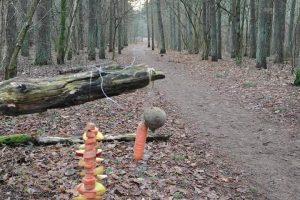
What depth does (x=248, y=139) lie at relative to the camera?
8.77 metres

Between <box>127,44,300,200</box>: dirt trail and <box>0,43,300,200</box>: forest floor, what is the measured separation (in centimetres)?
2

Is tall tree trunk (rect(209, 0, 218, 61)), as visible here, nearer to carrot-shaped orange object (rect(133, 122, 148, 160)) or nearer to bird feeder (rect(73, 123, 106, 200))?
carrot-shaped orange object (rect(133, 122, 148, 160))

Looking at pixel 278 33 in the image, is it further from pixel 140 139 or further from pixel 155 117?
pixel 155 117

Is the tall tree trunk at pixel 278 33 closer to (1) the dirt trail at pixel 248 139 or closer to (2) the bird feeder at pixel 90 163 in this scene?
(1) the dirt trail at pixel 248 139

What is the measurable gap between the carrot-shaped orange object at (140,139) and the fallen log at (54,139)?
1.40 m

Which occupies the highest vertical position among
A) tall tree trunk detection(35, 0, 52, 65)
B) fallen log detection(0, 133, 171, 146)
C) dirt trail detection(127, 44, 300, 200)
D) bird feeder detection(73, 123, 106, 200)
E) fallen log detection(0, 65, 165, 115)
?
tall tree trunk detection(35, 0, 52, 65)

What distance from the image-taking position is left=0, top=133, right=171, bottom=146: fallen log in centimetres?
678

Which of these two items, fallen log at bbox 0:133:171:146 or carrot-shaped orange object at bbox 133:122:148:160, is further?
fallen log at bbox 0:133:171:146

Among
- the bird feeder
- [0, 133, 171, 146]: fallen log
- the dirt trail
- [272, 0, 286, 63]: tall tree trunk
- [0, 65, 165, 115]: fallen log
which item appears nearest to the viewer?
the bird feeder

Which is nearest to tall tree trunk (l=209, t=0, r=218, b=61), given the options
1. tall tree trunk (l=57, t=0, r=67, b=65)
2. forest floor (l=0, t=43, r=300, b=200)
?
tall tree trunk (l=57, t=0, r=67, b=65)

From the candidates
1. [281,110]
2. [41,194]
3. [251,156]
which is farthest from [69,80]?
[281,110]

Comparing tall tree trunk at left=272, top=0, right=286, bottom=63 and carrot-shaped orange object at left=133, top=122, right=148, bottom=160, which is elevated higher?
tall tree trunk at left=272, top=0, right=286, bottom=63

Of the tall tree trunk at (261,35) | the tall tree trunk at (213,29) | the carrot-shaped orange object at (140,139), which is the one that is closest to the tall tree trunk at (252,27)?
the tall tree trunk at (213,29)

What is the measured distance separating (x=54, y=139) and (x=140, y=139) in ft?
7.36
